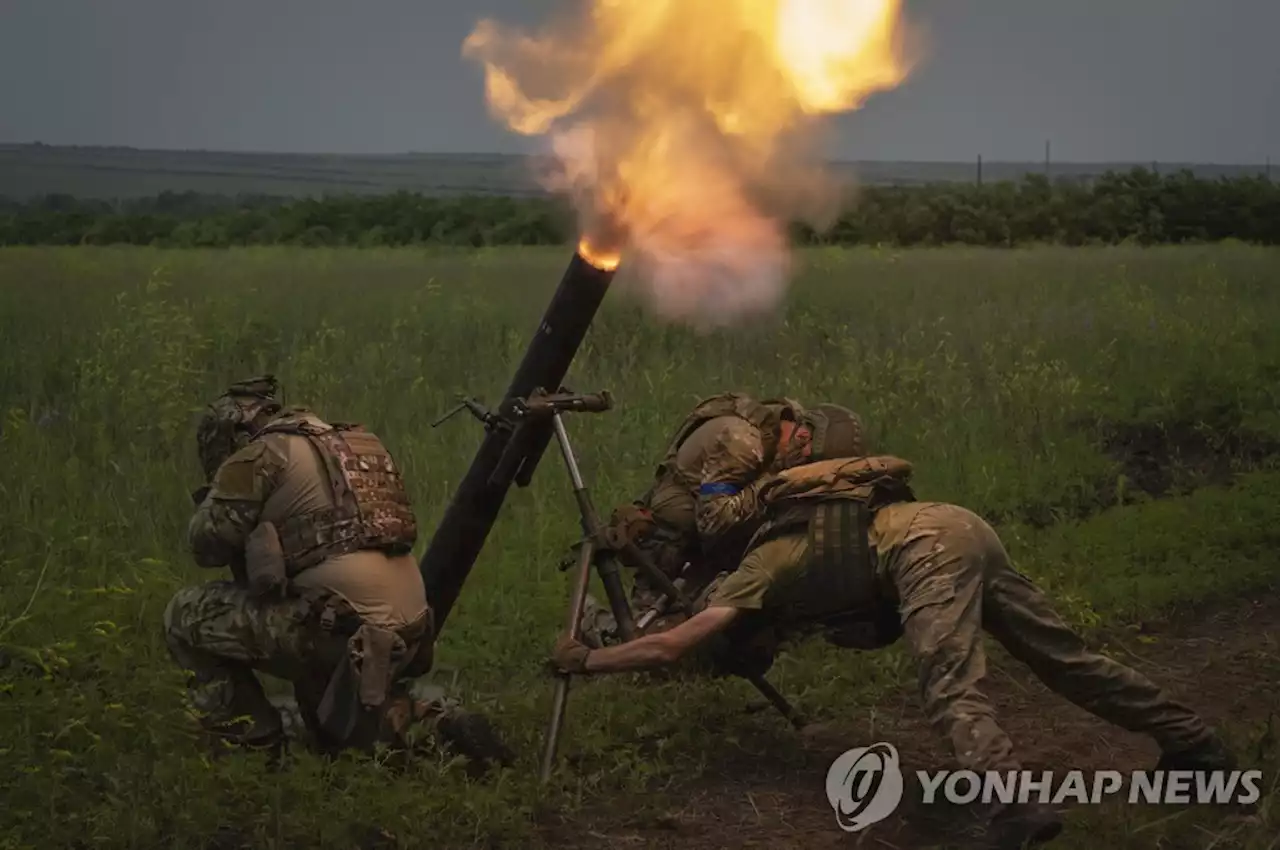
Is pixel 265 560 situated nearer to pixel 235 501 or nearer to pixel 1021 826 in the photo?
pixel 235 501

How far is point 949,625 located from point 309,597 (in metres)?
2.16

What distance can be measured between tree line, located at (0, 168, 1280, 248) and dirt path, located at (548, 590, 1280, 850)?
2.34m

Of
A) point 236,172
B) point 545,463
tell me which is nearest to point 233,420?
point 545,463

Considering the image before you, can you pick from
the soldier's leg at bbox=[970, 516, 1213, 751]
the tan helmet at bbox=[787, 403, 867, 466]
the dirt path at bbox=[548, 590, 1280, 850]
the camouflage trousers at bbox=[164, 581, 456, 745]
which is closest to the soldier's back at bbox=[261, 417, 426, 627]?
the camouflage trousers at bbox=[164, 581, 456, 745]

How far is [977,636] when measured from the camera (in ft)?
16.9

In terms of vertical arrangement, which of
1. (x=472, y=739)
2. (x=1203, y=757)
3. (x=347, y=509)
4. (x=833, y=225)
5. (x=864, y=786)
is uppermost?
(x=833, y=225)

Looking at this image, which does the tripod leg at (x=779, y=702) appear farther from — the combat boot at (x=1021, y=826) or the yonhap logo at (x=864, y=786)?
the combat boot at (x=1021, y=826)

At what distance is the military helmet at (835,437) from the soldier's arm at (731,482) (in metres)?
0.27

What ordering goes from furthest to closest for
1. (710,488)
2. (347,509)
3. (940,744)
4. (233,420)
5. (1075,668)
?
(940,744) < (710,488) < (233,420) < (347,509) < (1075,668)

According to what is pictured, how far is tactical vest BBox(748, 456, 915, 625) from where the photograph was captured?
213 inches

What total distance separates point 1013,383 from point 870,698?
551 cm

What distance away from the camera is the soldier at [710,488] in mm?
5984

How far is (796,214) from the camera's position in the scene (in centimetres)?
716

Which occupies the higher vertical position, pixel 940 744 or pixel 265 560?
pixel 265 560
